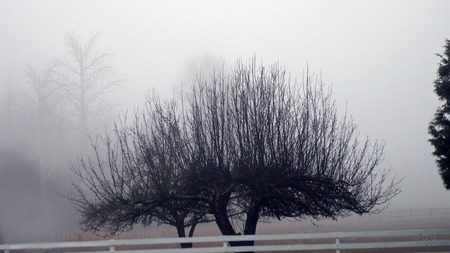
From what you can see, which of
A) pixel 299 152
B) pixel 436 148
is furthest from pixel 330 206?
pixel 436 148

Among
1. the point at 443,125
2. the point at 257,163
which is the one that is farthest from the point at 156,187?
the point at 443,125

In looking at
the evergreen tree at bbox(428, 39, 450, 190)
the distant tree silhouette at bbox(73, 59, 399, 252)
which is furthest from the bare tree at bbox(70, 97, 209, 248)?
the evergreen tree at bbox(428, 39, 450, 190)

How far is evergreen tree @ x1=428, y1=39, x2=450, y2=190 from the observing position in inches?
692

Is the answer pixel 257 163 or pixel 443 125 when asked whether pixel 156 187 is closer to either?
pixel 257 163

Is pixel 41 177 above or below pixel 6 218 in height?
above

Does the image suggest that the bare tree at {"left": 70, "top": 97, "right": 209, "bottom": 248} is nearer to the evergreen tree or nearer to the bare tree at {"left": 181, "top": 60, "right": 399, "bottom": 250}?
the bare tree at {"left": 181, "top": 60, "right": 399, "bottom": 250}

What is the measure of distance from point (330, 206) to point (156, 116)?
688 cm

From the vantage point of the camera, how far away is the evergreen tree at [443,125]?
17.6m

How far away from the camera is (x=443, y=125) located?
17.9m

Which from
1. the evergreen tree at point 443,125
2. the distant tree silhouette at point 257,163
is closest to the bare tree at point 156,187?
the distant tree silhouette at point 257,163

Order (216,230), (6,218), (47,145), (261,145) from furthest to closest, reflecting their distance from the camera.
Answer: (47,145)
(216,230)
(6,218)
(261,145)

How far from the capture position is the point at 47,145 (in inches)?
1491

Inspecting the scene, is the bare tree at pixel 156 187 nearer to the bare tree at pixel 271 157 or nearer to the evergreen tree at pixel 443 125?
the bare tree at pixel 271 157

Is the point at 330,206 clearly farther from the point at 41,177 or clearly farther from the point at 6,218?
the point at 41,177
